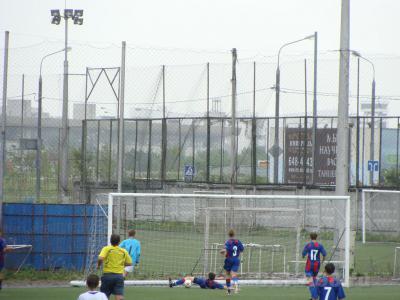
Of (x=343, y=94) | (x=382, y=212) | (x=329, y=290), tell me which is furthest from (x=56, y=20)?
(x=329, y=290)

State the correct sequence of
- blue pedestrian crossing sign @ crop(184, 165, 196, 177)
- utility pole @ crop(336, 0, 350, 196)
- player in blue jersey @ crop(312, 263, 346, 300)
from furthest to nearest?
blue pedestrian crossing sign @ crop(184, 165, 196, 177)
utility pole @ crop(336, 0, 350, 196)
player in blue jersey @ crop(312, 263, 346, 300)

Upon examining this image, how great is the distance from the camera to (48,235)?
24.3 m

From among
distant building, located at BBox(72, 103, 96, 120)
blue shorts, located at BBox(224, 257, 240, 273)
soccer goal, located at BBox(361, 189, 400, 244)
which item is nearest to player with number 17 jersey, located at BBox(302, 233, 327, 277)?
blue shorts, located at BBox(224, 257, 240, 273)

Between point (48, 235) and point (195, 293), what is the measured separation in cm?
521

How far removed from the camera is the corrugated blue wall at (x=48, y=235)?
24.2 meters

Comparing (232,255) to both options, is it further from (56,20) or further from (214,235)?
(56,20)

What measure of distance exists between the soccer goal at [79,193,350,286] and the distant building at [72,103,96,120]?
5237 millimetres

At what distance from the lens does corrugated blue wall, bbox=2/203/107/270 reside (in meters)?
24.2

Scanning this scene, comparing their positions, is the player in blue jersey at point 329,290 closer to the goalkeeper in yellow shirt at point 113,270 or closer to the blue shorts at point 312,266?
the goalkeeper in yellow shirt at point 113,270

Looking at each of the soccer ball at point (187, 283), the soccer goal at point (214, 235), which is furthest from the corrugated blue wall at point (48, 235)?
the soccer ball at point (187, 283)

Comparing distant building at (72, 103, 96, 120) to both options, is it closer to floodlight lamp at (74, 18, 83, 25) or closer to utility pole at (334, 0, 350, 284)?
floodlight lamp at (74, 18, 83, 25)

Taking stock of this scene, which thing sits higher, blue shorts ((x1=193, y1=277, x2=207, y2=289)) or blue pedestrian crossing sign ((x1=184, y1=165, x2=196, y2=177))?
blue pedestrian crossing sign ((x1=184, y1=165, x2=196, y2=177))

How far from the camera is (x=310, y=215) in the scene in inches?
1411

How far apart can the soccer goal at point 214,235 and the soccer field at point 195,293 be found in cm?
96
